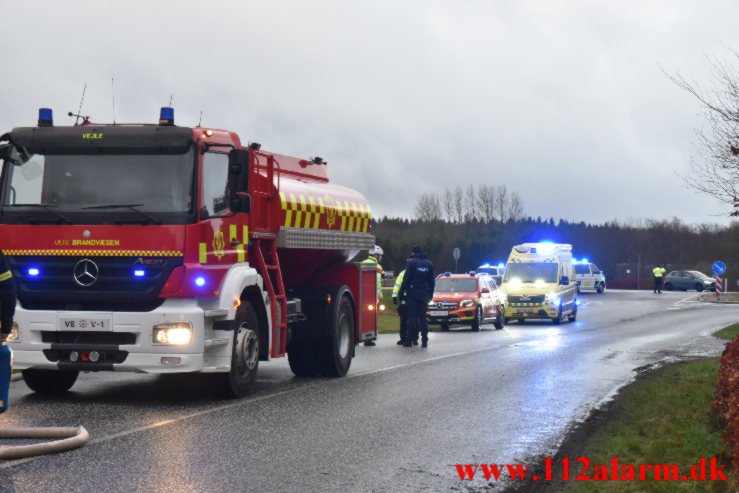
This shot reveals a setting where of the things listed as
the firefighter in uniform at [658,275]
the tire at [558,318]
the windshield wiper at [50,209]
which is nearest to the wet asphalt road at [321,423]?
the windshield wiper at [50,209]

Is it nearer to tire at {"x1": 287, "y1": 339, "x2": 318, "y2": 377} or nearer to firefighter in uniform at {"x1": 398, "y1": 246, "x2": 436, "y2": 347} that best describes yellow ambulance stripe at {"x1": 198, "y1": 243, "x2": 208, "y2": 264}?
tire at {"x1": 287, "y1": 339, "x2": 318, "y2": 377}

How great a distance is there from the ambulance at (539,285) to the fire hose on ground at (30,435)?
2566cm

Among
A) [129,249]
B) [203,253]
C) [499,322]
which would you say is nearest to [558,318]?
[499,322]

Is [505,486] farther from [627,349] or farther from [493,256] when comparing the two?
[493,256]

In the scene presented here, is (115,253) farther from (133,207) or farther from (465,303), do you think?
(465,303)

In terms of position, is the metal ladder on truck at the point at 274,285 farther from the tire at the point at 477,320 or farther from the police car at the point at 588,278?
the police car at the point at 588,278

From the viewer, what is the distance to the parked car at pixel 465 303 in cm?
2902

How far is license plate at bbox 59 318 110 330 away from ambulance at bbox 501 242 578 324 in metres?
23.7

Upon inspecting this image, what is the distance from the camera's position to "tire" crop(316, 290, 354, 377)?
45.9 feet

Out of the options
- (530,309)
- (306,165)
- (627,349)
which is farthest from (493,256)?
(306,165)

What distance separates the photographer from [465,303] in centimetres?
2905

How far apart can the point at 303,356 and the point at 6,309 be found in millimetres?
7091

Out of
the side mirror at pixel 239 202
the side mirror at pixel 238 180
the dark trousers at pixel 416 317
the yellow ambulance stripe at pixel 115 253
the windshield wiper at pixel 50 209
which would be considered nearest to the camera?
the yellow ambulance stripe at pixel 115 253

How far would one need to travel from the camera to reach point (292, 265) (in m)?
13.3
